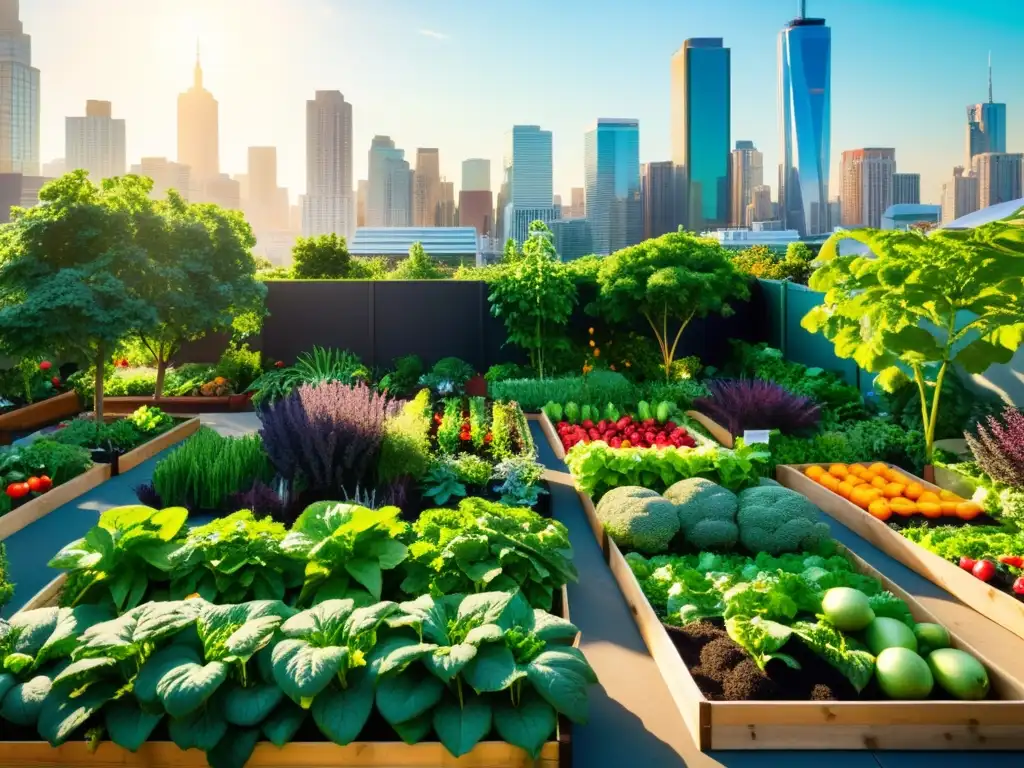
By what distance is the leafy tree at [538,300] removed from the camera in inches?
448

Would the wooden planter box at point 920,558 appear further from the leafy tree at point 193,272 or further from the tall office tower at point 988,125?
the tall office tower at point 988,125

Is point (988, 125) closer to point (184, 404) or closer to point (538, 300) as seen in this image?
point (538, 300)

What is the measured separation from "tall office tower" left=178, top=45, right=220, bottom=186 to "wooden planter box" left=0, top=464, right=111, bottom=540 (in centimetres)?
12164

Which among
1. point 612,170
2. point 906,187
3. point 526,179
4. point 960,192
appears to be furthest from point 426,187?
point 960,192

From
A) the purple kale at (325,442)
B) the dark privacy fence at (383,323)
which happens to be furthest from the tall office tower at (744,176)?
the purple kale at (325,442)

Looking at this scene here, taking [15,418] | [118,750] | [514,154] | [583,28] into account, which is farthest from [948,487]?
[514,154]

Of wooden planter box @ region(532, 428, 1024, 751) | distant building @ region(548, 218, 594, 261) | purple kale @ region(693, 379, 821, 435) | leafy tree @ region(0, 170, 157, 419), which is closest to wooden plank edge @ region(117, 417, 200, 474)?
leafy tree @ region(0, 170, 157, 419)

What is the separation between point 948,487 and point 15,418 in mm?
8547

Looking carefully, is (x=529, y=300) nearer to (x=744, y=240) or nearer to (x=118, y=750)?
(x=118, y=750)

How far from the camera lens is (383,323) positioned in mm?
A: 13086

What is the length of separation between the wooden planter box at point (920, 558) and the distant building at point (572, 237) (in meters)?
69.4

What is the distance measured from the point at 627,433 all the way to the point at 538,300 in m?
3.77

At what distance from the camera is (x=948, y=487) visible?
6422 millimetres

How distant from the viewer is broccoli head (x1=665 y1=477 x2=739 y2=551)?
16.2ft
